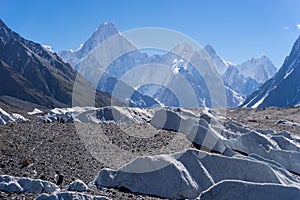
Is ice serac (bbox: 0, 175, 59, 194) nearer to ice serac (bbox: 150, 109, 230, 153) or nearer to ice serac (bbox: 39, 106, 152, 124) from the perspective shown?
ice serac (bbox: 150, 109, 230, 153)

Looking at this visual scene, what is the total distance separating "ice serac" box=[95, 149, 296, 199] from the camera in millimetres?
21625

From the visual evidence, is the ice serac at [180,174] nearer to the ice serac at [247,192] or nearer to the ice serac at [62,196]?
the ice serac at [247,192]

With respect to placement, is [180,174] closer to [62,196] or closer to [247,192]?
[247,192]

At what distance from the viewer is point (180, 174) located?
866 inches

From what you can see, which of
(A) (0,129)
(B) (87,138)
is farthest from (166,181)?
(A) (0,129)

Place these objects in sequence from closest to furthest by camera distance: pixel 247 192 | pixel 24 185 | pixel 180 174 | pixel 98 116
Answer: pixel 247 192, pixel 24 185, pixel 180 174, pixel 98 116

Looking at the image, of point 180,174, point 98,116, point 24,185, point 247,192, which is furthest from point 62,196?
point 98,116

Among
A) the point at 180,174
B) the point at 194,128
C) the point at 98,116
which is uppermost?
the point at 98,116

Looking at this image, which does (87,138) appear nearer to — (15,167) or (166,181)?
(15,167)

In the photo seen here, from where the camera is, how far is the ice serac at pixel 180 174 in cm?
2162

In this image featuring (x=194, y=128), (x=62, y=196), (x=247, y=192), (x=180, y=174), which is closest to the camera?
(x=62, y=196)

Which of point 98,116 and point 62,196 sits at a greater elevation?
point 98,116

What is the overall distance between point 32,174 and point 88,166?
360 centimetres

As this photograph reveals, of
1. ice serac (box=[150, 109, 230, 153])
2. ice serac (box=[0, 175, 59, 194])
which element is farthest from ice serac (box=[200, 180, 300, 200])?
ice serac (box=[150, 109, 230, 153])
